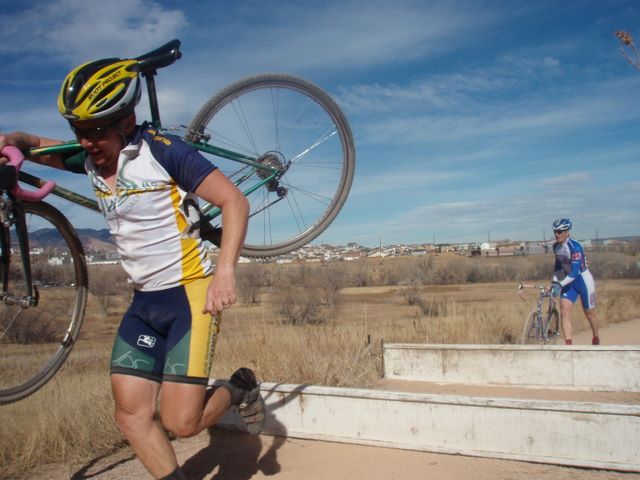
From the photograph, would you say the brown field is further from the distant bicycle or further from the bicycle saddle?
the bicycle saddle

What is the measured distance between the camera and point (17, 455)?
4.10 metres

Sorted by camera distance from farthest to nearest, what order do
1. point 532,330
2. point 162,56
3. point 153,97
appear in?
point 532,330, point 153,97, point 162,56

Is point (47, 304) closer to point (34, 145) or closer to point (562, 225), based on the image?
point (34, 145)

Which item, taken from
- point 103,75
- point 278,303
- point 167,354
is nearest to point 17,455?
point 167,354

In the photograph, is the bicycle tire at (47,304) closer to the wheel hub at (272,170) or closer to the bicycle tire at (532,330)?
the wheel hub at (272,170)

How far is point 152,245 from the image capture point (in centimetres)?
276

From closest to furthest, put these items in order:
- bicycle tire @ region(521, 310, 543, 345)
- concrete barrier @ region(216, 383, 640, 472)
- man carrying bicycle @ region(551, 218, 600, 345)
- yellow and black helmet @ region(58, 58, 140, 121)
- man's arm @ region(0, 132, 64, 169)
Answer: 1. yellow and black helmet @ region(58, 58, 140, 121)
2. man's arm @ region(0, 132, 64, 169)
3. concrete barrier @ region(216, 383, 640, 472)
4. man carrying bicycle @ region(551, 218, 600, 345)
5. bicycle tire @ region(521, 310, 543, 345)

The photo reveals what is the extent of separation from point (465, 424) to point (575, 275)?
5.45 m

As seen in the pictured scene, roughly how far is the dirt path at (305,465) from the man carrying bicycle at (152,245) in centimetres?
124

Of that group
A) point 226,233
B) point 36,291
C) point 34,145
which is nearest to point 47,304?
point 36,291

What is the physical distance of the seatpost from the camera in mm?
3732

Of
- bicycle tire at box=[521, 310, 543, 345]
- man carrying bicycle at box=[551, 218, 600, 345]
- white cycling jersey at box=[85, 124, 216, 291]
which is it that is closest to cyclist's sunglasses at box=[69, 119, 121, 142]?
white cycling jersey at box=[85, 124, 216, 291]

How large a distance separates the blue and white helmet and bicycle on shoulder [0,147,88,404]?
7.25 metres

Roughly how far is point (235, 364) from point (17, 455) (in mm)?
3167
